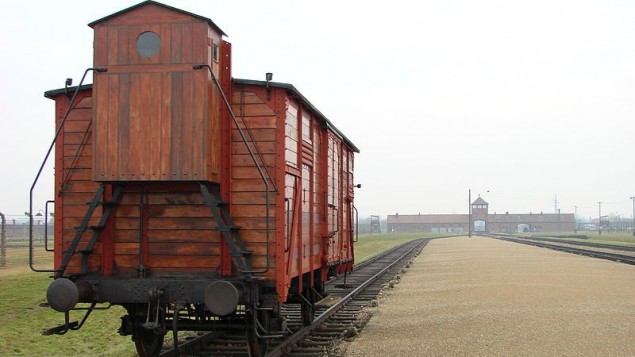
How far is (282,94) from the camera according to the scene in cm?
790

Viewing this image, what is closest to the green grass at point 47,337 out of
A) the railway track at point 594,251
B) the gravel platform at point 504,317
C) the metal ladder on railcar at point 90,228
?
the metal ladder on railcar at point 90,228

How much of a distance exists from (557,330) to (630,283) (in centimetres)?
1000

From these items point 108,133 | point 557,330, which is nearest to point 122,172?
point 108,133

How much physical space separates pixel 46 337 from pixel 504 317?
28.1ft

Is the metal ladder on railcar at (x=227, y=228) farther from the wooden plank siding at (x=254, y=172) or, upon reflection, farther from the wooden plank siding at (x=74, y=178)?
the wooden plank siding at (x=74, y=178)

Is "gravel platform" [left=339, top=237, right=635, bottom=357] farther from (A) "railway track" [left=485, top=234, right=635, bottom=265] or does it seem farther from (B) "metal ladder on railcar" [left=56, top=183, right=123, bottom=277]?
(A) "railway track" [left=485, top=234, right=635, bottom=265]

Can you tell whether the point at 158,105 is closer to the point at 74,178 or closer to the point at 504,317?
the point at 74,178

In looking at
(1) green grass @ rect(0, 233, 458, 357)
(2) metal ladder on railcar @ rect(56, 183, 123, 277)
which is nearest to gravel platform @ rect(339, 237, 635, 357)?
(1) green grass @ rect(0, 233, 458, 357)

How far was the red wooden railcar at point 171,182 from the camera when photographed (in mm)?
7414

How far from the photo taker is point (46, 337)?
36.7 feet

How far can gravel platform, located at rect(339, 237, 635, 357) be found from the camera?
10.1 m

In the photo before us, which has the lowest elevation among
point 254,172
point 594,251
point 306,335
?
point 594,251

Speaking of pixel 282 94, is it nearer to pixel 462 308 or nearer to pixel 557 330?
pixel 557 330

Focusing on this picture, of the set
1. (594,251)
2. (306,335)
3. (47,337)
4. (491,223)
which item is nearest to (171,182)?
(306,335)
